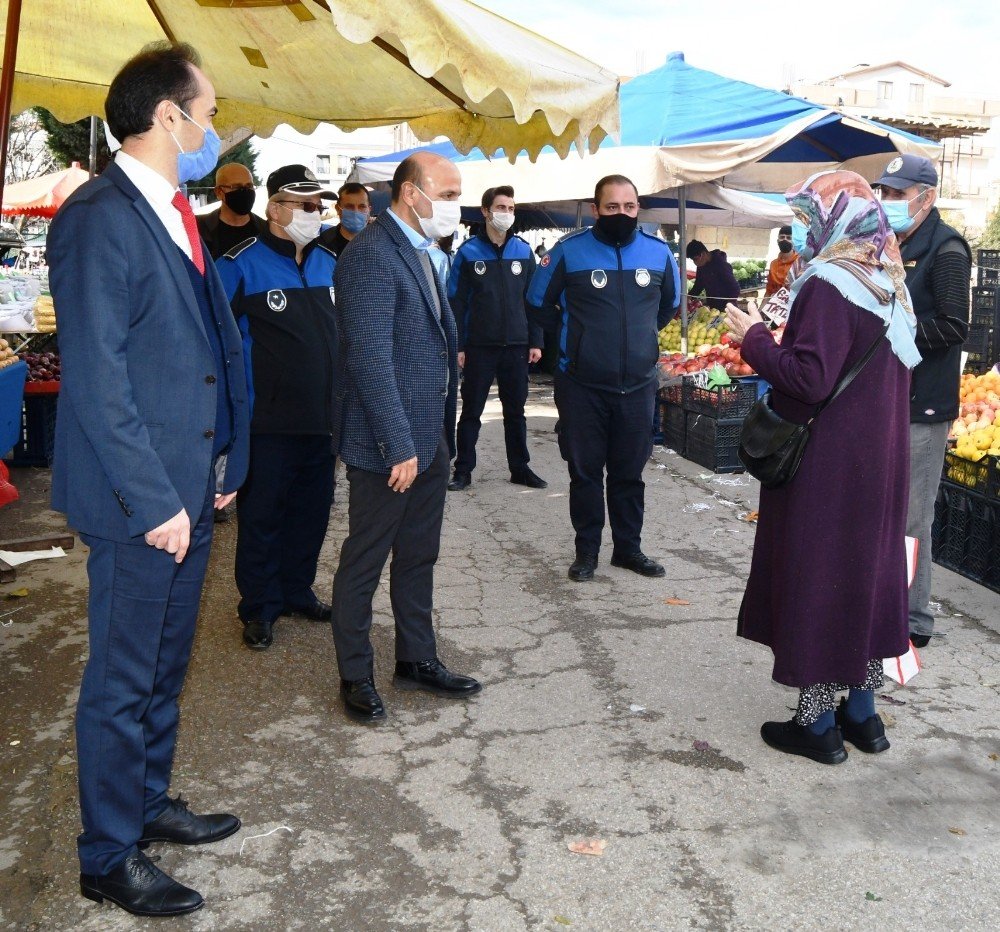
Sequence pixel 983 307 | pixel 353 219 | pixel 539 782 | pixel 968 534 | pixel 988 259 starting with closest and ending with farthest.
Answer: pixel 539 782, pixel 968 534, pixel 353 219, pixel 983 307, pixel 988 259

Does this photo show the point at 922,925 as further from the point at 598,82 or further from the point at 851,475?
the point at 598,82

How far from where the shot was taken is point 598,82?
4531 millimetres

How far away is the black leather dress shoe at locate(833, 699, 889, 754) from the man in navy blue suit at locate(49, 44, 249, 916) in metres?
2.47

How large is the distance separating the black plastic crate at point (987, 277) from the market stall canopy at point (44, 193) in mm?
15354

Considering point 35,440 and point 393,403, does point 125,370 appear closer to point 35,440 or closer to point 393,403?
point 393,403

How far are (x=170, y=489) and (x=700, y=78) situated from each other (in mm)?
10394

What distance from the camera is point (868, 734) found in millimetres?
3945

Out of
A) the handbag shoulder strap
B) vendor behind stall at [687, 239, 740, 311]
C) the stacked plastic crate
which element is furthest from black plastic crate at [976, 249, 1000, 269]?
the handbag shoulder strap

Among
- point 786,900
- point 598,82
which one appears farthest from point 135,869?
point 598,82

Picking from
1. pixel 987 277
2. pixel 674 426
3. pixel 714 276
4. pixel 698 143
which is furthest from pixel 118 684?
pixel 714 276

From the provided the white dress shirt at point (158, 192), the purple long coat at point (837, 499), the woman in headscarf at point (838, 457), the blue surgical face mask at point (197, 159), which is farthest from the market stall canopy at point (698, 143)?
the white dress shirt at point (158, 192)

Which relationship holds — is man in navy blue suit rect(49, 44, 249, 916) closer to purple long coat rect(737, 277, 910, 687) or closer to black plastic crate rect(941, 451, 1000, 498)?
purple long coat rect(737, 277, 910, 687)

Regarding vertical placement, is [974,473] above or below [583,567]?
above

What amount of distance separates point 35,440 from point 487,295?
12.8 ft
